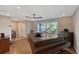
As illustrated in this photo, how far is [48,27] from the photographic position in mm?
1673

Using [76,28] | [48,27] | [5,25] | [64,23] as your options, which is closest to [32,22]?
[48,27]

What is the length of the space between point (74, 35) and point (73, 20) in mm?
288

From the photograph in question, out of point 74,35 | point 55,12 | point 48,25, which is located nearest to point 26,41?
point 48,25

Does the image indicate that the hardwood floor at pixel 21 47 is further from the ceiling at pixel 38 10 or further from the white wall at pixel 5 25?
the ceiling at pixel 38 10

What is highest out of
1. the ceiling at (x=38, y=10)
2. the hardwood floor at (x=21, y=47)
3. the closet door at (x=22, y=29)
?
the ceiling at (x=38, y=10)

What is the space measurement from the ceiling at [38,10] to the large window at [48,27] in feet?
0.48

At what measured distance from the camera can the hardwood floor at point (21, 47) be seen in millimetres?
1550

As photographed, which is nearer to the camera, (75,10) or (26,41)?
(75,10)

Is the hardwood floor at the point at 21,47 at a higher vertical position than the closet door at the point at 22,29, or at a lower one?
lower

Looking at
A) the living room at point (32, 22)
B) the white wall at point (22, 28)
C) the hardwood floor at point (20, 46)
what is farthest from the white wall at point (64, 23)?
the hardwood floor at point (20, 46)

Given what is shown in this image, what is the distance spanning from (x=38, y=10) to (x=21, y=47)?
2.54ft
